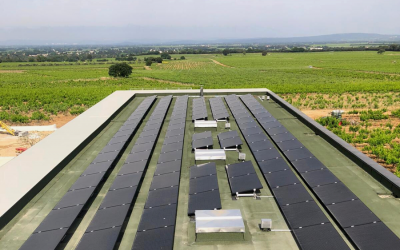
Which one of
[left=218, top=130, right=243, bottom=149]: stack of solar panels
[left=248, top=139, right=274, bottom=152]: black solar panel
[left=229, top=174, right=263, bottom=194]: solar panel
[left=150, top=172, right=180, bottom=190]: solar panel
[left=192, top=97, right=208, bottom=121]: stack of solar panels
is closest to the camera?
[left=229, top=174, right=263, bottom=194]: solar panel

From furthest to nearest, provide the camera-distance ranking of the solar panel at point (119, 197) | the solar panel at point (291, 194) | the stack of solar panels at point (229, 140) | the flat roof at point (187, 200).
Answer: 1. the stack of solar panels at point (229, 140)
2. the solar panel at point (291, 194)
3. the solar panel at point (119, 197)
4. the flat roof at point (187, 200)

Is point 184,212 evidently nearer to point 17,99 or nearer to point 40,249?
point 40,249

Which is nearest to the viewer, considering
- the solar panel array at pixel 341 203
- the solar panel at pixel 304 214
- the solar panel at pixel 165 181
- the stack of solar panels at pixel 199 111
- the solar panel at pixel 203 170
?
the solar panel array at pixel 341 203

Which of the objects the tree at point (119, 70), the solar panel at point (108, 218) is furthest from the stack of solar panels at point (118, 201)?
the tree at point (119, 70)

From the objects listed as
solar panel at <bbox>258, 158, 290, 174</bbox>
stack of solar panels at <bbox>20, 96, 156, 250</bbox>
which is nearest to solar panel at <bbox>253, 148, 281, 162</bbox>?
solar panel at <bbox>258, 158, 290, 174</bbox>

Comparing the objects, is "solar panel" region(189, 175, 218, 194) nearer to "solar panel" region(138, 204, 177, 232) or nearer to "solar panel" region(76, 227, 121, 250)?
"solar panel" region(138, 204, 177, 232)

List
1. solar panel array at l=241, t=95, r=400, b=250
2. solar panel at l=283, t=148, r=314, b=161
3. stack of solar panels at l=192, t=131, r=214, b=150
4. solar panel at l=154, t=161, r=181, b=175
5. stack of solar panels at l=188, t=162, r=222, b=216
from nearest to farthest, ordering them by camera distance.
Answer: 1. solar panel array at l=241, t=95, r=400, b=250
2. stack of solar panels at l=188, t=162, r=222, b=216
3. solar panel at l=154, t=161, r=181, b=175
4. solar panel at l=283, t=148, r=314, b=161
5. stack of solar panels at l=192, t=131, r=214, b=150

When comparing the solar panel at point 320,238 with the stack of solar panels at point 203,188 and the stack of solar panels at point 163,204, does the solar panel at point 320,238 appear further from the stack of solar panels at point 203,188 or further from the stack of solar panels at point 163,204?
the stack of solar panels at point 163,204
